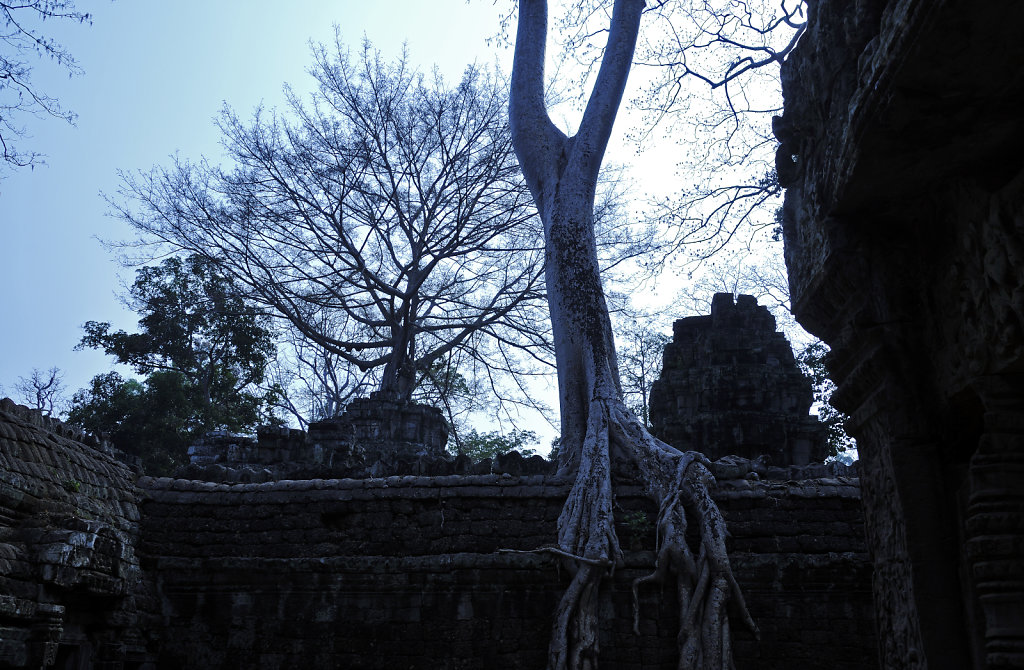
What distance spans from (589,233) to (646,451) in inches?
134

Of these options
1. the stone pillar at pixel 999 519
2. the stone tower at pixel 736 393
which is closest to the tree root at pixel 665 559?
the stone pillar at pixel 999 519

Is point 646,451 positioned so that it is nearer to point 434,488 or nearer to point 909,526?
point 434,488

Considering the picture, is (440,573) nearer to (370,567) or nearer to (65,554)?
(370,567)

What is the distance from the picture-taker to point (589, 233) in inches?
408

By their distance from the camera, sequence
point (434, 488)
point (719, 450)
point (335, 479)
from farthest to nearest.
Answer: point (719, 450)
point (335, 479)
point (434, 488)

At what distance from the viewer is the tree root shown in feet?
21.1

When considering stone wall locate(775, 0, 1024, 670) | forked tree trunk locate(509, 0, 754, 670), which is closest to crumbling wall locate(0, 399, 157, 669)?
forked tree trunk locate(509, 0, 754, 670)

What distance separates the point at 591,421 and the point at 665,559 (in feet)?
6.53

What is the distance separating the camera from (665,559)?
6.76m

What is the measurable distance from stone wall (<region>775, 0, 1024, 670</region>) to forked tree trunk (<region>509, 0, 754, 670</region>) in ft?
14.7

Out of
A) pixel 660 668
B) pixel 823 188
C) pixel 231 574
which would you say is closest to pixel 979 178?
pixel 823 188

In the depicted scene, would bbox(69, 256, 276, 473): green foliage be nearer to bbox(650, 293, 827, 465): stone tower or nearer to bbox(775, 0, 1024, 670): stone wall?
bbox(650, 293, 827, 465): stone tower

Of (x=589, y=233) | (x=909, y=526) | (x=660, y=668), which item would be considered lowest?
(x=660, y=668)

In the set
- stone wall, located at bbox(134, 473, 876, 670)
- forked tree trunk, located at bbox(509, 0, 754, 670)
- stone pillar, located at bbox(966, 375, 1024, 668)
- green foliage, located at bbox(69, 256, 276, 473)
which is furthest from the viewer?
green foliage, located at bbox(69, 256, 276, 473)
